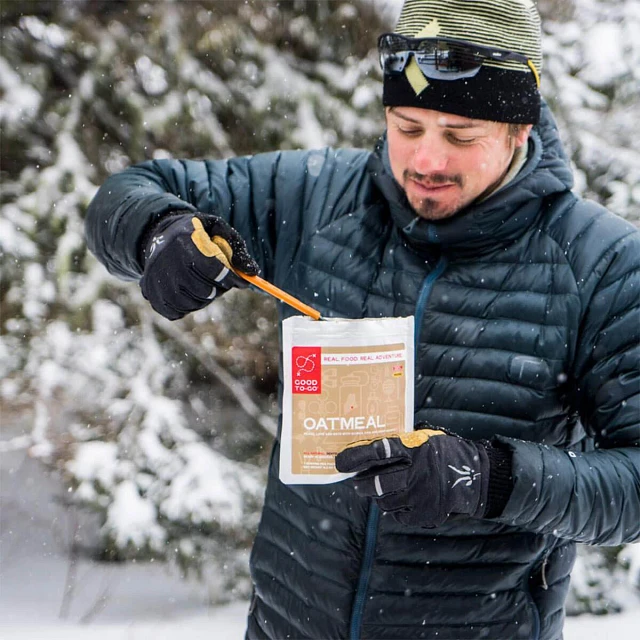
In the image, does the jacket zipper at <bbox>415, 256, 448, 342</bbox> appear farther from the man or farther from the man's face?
the man's face

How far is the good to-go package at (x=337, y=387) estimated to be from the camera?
128cm

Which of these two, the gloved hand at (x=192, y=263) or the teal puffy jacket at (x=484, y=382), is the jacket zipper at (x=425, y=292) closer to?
the teal puffy jacket at (x=484, y=382)

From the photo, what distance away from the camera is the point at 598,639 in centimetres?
409

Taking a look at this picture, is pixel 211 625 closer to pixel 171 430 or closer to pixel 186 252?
pixel 171 430

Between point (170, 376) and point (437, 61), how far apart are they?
3320 mm

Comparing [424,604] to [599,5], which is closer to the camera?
[424,604]

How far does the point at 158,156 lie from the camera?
416 centimetres

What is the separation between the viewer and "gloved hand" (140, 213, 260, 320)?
1422 millimetres

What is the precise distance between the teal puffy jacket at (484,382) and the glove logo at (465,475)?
102 mm

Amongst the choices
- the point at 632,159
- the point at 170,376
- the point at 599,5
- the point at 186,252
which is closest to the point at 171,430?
the point at 170,376

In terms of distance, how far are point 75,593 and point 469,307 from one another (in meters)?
3.78

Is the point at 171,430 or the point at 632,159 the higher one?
the point at 632,159

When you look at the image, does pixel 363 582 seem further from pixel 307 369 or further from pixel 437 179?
pixel 437 179

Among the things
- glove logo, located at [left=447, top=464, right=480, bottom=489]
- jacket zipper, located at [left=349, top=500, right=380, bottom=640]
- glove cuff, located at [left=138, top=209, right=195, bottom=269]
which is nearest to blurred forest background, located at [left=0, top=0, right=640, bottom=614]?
glove cuff, located at [left=138, top=209, right=195, bottom=269]
